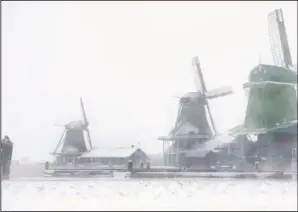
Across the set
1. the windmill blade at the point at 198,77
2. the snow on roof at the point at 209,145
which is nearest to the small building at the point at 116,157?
the snow on roof at the point at 209,145

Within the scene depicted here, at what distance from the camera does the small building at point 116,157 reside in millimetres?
5105

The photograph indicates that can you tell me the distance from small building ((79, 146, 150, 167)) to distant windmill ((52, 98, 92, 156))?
0.11 metres

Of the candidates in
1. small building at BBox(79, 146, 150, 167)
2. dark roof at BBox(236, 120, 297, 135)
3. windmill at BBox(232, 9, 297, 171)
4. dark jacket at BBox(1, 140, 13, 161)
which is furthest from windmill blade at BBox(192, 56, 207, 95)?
dark jacket at BBox(1, 140, 13, 161)

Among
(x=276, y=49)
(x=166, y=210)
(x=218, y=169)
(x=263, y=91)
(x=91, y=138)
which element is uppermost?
(x=276, y=49)

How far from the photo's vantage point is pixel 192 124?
21.9 feet

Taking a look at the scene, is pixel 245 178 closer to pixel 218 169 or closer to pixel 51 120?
pixel 218 169

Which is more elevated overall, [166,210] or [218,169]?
[218,169]

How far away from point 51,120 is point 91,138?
1.77ft

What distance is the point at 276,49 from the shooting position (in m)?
5.16

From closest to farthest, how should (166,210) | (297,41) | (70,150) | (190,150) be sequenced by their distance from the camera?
(166,210), (297,41), (70,150), (190,150)

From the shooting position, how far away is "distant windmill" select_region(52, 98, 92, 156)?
17.1 feet

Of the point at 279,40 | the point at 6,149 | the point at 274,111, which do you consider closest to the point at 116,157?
the point at 6,149

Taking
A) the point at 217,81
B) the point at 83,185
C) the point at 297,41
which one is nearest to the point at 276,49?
the point at 297,41

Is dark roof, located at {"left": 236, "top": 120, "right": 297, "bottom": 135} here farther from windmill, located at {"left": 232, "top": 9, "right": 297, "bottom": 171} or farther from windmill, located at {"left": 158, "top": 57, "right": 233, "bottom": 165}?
windmill, located at {"left": 158, "top": 57, "right": 233, "bottom": 165}
